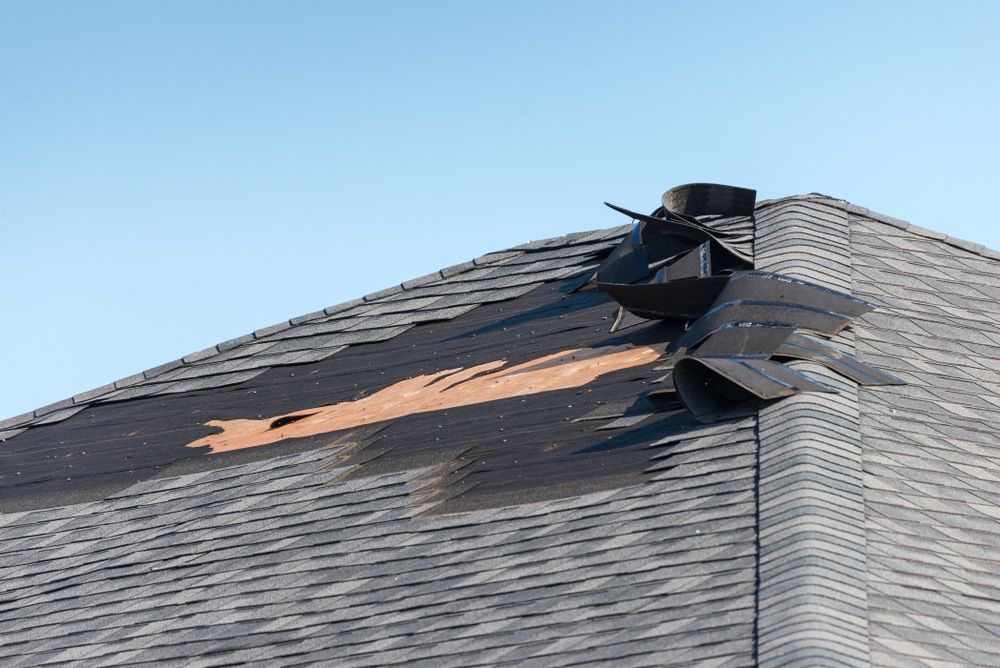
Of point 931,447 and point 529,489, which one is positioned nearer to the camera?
point 931,447

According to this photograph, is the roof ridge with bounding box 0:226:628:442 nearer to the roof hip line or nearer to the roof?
the roof

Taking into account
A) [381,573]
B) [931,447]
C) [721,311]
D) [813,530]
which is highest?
[721,311]

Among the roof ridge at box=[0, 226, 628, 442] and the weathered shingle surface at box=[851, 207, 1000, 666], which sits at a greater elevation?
the roof ridge at box=[0, 226, 628, 442]

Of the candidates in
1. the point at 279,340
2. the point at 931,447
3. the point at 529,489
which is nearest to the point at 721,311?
the point at 931,447

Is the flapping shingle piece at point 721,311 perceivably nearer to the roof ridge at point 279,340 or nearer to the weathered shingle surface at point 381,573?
the weathered shingle surface at point 381,573

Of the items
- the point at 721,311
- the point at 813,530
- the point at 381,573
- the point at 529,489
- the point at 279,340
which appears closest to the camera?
the point at 813,530

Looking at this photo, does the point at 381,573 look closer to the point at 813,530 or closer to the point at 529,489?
the point at 529,489

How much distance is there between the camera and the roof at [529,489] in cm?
714

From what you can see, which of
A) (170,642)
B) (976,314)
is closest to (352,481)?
(170,642)

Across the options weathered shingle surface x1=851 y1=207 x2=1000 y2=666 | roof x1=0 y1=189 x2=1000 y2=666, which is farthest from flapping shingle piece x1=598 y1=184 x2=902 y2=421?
weathered shingle surface x1=851 y1=207 x2=1000 y2=666

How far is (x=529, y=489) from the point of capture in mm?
→ 9156

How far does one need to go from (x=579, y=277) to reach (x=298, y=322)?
10.2ft

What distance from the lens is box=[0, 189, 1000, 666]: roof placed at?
714 cm

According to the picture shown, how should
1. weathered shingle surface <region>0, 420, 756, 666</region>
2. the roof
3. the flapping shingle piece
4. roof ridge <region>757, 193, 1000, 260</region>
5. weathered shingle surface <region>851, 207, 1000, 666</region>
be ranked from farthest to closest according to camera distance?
roof ridge <region>757, 193, 1000, 260</region> → the flapping shingle piece → weathered shingle surface <region>0, 420, 756, 666</region> → the roof → weathered shingle surface <region>851, 207, 1000, 666</region>
